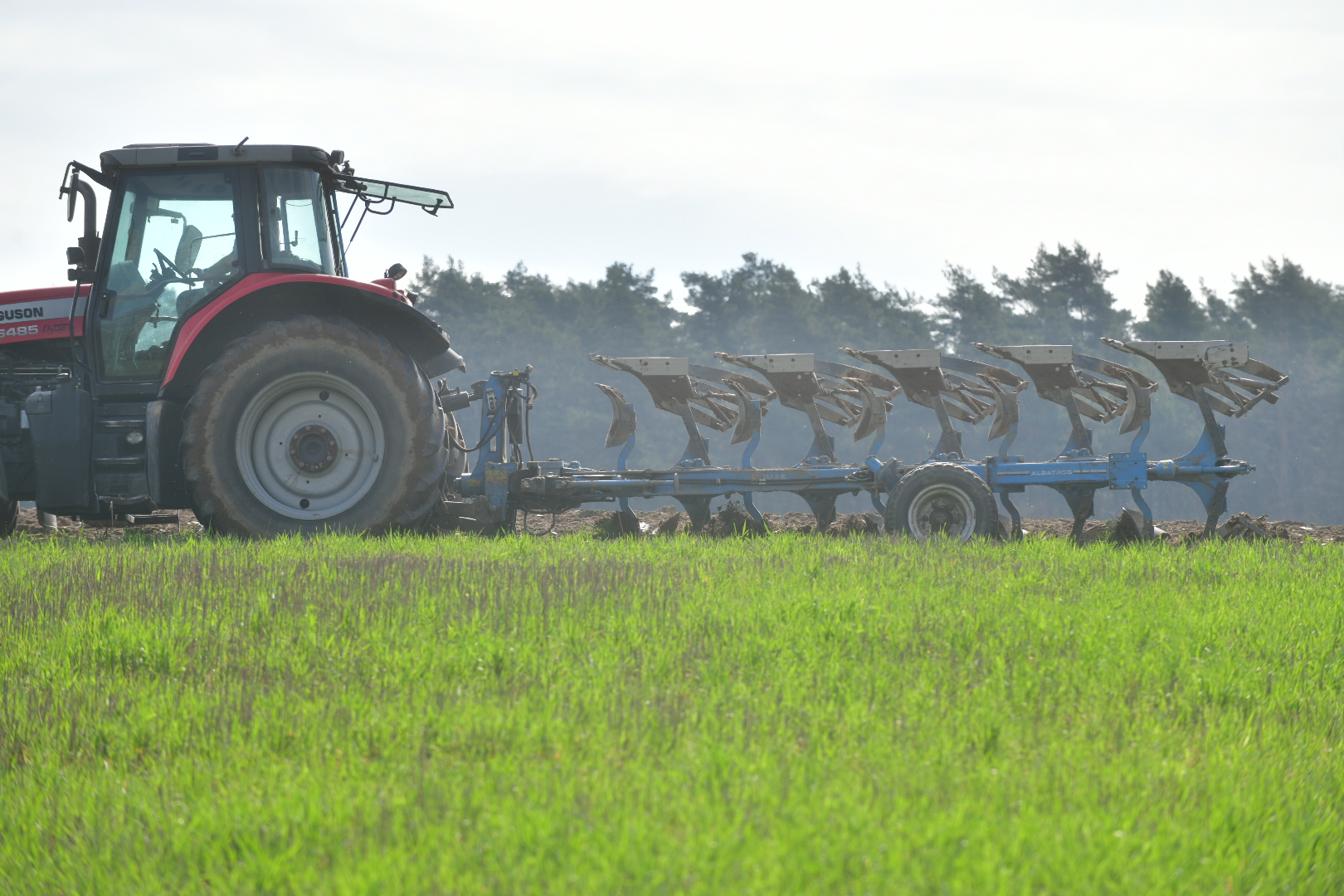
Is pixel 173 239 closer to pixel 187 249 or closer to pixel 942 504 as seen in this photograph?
pixel 187 249

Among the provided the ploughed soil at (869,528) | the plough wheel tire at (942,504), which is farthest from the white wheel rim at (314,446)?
the plough wheel tire at (942,504)

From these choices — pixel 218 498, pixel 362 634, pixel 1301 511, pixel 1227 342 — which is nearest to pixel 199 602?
pixel 362 634

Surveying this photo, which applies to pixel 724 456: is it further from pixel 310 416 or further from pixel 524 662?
pixel 524 662

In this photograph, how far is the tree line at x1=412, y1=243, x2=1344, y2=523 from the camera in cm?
3981

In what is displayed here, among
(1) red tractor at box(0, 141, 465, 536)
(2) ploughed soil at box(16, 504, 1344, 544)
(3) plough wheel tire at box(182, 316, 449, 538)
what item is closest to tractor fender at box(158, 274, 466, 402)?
(1) red tractor at box(0, 141, 465, 536)

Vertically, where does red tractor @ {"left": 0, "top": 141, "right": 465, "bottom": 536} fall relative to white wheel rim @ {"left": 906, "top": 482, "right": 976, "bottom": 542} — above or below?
above

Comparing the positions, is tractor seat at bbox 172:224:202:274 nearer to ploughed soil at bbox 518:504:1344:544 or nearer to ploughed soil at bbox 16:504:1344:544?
ploughed soil at bbox 16:504:1344:544

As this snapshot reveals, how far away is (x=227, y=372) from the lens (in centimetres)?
645

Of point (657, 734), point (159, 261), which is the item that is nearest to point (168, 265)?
point (159, 261)

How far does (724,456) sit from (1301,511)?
2495 cm

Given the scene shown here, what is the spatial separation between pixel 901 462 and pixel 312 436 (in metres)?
4.46

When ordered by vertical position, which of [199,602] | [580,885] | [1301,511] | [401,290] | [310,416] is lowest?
[1301,511]

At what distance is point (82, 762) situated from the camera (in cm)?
287

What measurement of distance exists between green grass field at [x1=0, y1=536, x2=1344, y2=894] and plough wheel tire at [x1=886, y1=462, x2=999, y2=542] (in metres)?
Answer: 2.31
